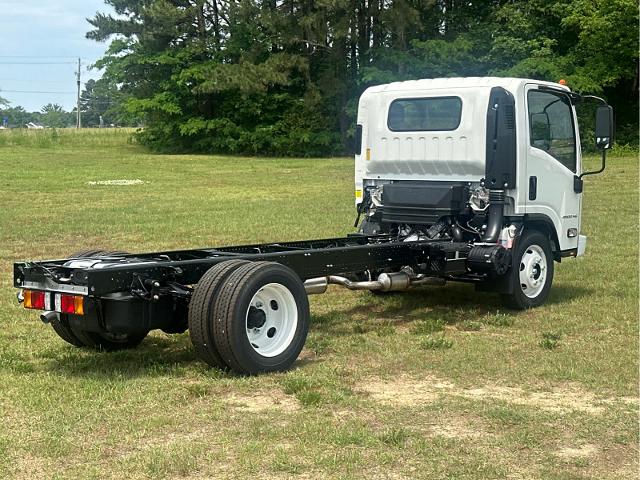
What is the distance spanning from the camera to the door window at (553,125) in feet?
30.5

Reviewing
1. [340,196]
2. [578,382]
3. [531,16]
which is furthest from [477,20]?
[578,382]

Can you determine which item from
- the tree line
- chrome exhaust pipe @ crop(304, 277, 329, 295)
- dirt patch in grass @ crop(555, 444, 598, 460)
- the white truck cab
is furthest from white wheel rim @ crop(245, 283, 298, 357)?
the tree line

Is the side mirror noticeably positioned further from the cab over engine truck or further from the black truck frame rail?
the black truck frame rail

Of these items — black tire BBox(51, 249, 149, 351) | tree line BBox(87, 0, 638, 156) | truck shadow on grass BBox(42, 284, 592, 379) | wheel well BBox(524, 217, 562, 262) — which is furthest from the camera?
tree line BBox(87, 0, 638, 156)

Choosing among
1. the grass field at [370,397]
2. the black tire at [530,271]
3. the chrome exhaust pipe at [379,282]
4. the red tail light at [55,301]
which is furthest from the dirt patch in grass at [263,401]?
the black tire at [530,271]

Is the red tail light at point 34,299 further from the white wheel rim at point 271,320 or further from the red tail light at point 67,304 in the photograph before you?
the white wheel rim at point 271,320

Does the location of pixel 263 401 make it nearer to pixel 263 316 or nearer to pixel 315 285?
pixel 263 316

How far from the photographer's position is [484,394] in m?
6.27

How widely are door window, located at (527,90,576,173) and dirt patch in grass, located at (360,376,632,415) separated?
11.8 ft

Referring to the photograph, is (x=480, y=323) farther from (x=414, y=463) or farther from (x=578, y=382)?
(x=414, y=463)

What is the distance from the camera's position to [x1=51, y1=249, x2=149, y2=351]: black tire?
7.19 m

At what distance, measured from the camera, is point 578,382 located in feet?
21.5

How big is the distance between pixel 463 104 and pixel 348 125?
39.3 meters

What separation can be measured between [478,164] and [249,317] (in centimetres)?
347
